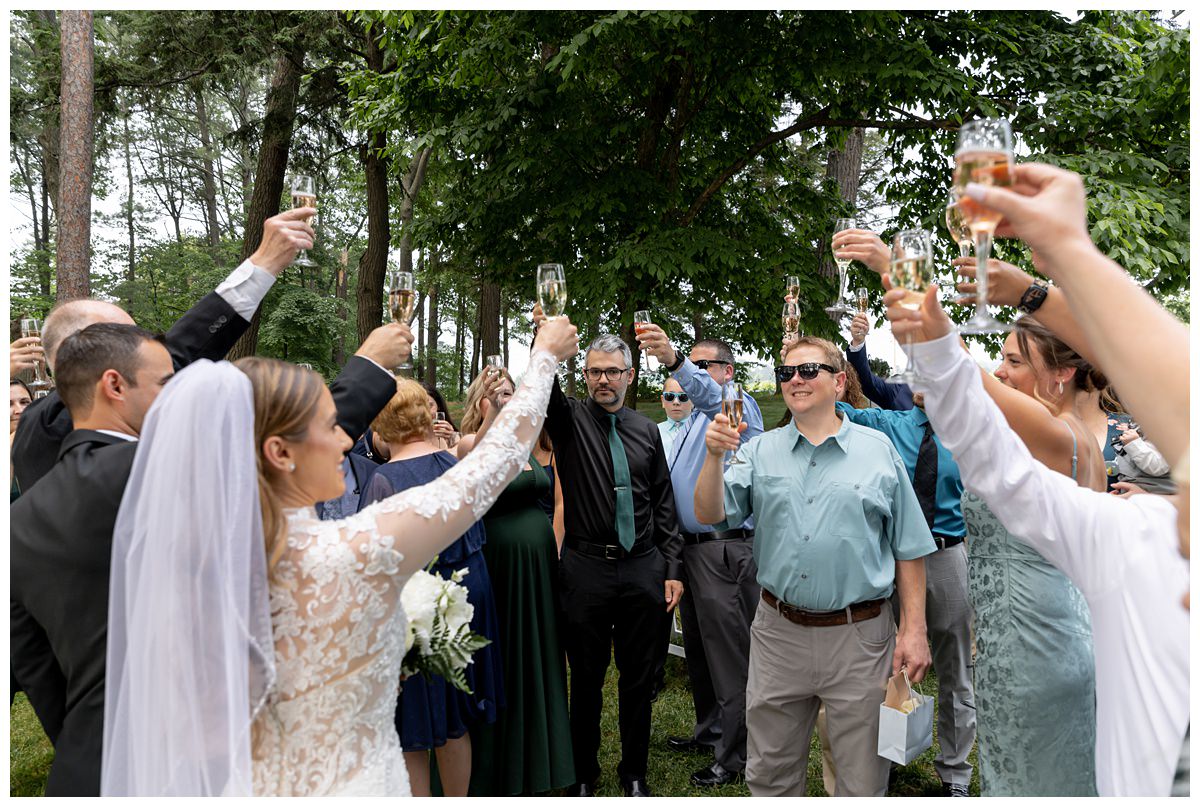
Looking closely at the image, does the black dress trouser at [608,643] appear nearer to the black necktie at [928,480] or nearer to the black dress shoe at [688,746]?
the black dress shoe at [688,746]

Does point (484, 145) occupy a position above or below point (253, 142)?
below

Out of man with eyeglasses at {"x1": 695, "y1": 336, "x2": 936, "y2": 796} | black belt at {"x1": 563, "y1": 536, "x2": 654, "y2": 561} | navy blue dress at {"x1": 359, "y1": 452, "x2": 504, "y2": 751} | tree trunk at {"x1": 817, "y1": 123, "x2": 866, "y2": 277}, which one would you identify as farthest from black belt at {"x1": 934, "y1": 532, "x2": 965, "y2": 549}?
tree trunk at {"x1": 817, "y1": 123, "x2": 866, "y2": 277}

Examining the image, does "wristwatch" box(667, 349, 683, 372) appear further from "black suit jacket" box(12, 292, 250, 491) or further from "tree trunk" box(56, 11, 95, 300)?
"tree trunk" box(56, 11, 95, 300)

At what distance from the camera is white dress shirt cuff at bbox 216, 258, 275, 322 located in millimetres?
3068

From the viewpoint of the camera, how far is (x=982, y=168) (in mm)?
1667

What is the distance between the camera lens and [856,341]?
5188 millimetres

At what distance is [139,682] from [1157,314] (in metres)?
2.24

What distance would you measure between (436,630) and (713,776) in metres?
2.87

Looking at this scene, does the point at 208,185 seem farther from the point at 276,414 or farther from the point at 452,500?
the point at 452,500

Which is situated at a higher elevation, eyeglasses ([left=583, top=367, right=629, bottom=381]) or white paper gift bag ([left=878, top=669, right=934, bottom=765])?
eyeglasses ([left=583, top=367, right=629, bottom=381])

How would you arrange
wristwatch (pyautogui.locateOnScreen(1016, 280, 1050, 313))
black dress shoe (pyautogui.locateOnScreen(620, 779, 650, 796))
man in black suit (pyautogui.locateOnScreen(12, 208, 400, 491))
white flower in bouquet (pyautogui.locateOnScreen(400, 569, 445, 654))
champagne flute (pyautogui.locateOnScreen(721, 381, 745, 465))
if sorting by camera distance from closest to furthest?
1. wristwatch (pyautogui.locateOnScreen(1016, 280, 1050, 313))
2. white flower in bouquet (pyautogui.locateOnScreen(400, 569, 445, 654))
3. man in black suit (pyautogui.locateOnScreen(12, 208, 400, 491))
4. champagne flute (pyautogui.locateOnScreen(721, 381, 745, 465))
5. black dress shoe (pyautogui.locateOnScreen(620, 779, 650, 796))

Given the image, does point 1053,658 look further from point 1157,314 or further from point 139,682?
point 139,682

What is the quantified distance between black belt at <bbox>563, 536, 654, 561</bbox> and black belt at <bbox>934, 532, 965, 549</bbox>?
170cm
